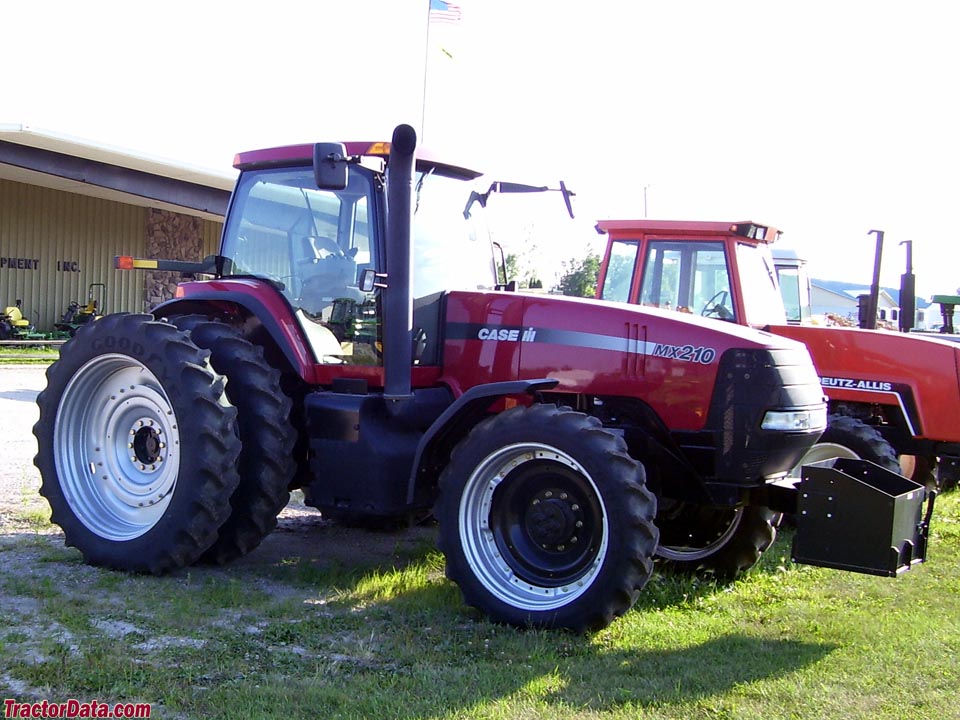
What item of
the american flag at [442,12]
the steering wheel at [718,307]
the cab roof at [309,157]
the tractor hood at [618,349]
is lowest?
the tractor hood at [618,349]

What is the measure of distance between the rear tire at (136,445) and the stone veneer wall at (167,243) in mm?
21253

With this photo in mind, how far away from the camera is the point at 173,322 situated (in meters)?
6.00

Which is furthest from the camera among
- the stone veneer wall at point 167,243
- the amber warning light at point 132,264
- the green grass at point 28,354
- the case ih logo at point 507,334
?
the stone veneer wall at point 167,243

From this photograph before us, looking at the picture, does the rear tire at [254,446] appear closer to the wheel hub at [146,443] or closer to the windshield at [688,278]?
the wheel hub at [146,443]

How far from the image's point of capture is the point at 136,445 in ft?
19.5

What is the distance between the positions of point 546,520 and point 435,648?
0.84m

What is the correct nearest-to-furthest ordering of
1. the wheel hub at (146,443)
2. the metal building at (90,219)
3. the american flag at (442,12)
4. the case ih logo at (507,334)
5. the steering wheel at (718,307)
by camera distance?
the case ih logo at (507,334) < the wheel hub at (146,443) < the steering wheel at (718,307) < the american flag at (442,12) < the metal building at (90,219)

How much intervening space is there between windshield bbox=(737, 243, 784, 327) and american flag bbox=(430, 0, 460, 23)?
42.1ft

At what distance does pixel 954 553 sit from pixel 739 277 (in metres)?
2.54

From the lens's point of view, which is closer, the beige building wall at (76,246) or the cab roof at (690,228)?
the cab roof at (690,228)

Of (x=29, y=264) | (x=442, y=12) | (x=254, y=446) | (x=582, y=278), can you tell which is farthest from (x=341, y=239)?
(x=29, y=264)

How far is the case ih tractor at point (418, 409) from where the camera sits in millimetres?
4875

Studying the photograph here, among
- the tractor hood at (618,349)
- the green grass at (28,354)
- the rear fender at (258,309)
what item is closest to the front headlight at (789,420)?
the tractor hood at (618,349)

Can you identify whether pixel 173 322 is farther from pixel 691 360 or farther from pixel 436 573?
pixel 691 360
